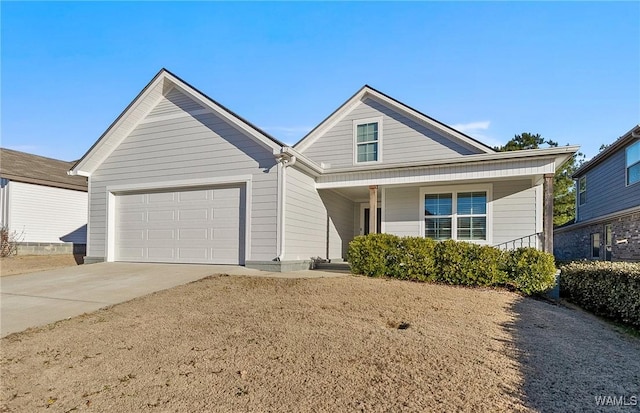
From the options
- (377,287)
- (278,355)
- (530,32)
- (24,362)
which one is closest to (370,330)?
(278,355)

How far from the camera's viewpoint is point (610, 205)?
→ 51.0 feet

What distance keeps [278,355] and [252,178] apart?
7.00m

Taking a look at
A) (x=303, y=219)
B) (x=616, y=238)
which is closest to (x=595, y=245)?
(x=616, y=238)

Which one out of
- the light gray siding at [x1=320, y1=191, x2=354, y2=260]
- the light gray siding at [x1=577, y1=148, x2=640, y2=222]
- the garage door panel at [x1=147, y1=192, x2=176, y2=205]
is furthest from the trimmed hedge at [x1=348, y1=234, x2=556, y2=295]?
the light gray siding at [x1=577, y1=148, x2=640, y2=222]

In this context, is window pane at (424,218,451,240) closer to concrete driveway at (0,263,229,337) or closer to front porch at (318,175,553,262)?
front porch at (318,175,553,262)

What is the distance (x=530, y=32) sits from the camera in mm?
9477

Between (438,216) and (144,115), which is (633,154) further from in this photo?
(144,115)

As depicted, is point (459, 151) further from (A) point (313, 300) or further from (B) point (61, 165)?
(B) point (61, 165)

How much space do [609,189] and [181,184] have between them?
17.1 metres

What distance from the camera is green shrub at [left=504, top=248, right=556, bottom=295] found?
815 cm

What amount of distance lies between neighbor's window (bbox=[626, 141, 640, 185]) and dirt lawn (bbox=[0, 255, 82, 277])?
20418 millimetres

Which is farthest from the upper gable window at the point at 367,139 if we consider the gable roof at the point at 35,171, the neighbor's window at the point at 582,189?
the gable roof at the point at 35,171

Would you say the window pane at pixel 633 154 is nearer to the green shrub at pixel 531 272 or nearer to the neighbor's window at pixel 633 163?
the neighbor's window at pixel 633 163

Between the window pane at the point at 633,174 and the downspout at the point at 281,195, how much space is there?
41.4ft
